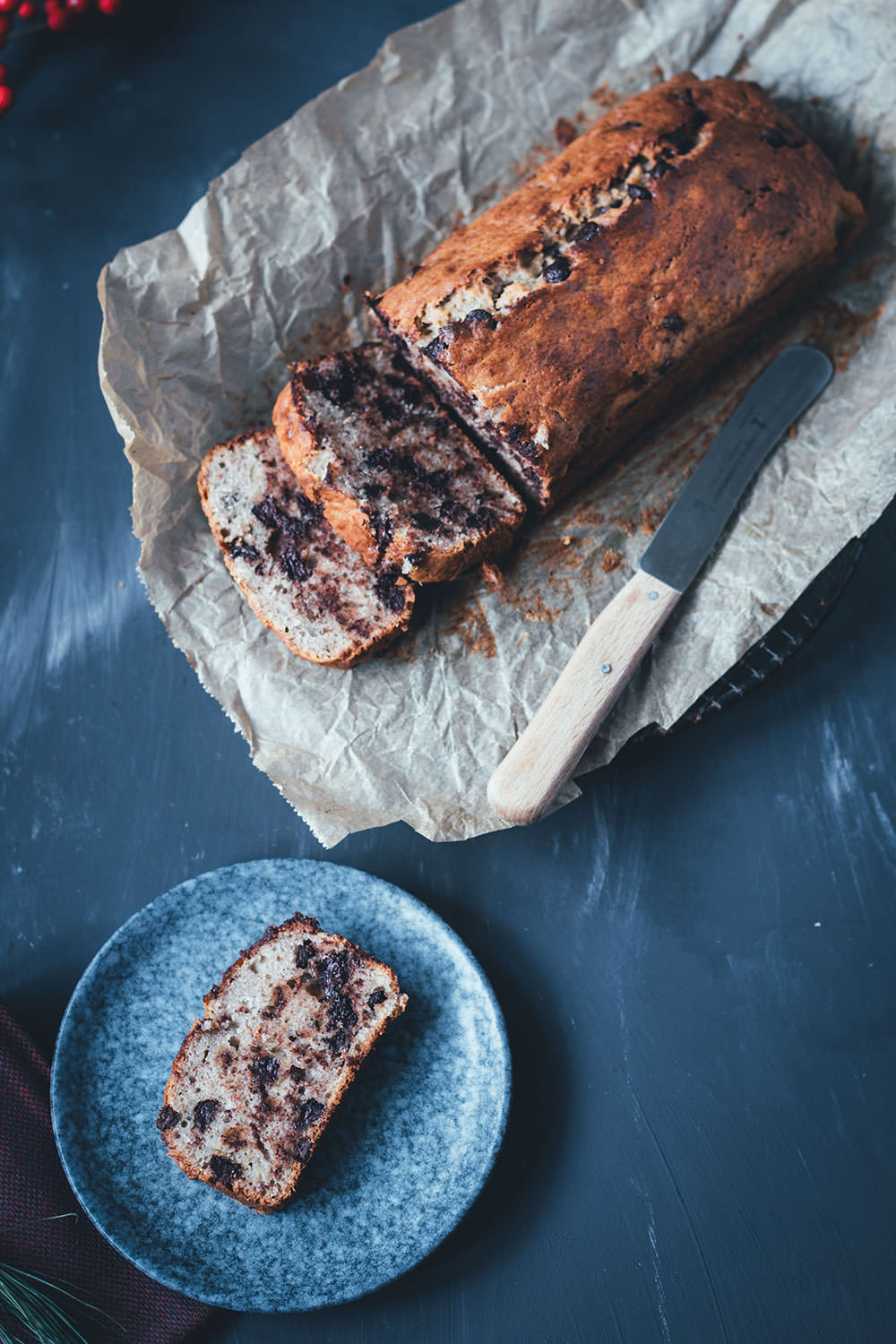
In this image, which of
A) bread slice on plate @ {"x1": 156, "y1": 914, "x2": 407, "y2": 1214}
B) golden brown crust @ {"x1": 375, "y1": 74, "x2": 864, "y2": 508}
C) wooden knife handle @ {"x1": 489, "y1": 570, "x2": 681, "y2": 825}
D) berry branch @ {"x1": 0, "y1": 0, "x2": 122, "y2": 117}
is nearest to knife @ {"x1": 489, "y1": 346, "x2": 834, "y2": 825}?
wooden knife handle @ {"x1": 489, "y1": 570, "x2": 681, "y2": 825}

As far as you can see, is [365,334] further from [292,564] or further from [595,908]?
[595,908]

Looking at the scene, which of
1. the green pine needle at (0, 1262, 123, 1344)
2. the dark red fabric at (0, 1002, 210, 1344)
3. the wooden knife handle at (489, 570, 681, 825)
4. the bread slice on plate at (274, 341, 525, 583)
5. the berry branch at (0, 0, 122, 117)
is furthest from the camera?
the berry branch at (0, 0, 122, 117)

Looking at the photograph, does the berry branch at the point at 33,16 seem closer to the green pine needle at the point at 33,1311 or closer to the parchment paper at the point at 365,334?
the parchment paper at the point at 365,334

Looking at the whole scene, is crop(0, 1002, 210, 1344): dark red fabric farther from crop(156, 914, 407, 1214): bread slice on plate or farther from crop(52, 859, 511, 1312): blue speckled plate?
crop(156, 914, 407, 1214): bread slice on plate

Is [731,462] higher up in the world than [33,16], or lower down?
lower down

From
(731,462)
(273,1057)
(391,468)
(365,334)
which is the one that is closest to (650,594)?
(731,462)

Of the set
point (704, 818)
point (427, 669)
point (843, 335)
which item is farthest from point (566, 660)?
point (843, 335)
